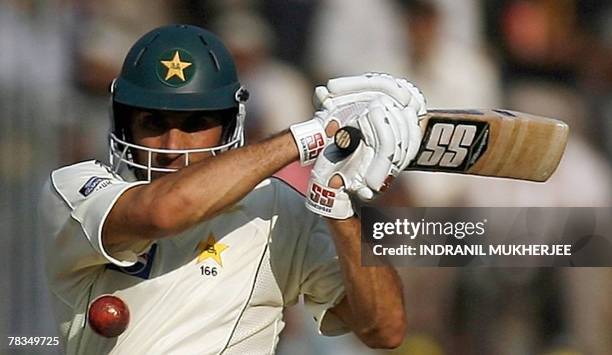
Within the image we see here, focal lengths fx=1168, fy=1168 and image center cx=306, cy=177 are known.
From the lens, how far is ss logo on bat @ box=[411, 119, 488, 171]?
2211 mm

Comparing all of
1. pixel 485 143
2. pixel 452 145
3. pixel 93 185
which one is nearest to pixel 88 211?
pixel 93 185

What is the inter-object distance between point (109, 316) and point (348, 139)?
561 millimetres

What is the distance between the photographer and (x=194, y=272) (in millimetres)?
2221

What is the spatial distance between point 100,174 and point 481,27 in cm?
178

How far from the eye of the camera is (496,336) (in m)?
3.72

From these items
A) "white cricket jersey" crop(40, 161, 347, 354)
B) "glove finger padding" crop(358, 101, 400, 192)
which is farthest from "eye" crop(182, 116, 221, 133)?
"glove finger padding" crop(358, 101, 400, 192)

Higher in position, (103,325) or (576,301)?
(103,325)

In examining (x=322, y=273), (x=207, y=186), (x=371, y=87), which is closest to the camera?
(x=207, y=186)

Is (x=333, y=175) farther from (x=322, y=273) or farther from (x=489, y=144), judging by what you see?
(x=489, y=144)

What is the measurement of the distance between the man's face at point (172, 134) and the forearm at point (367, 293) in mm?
348

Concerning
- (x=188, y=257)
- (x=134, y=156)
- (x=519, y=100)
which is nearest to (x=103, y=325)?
(x=188, y=257)

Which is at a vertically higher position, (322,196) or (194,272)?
(322,196)

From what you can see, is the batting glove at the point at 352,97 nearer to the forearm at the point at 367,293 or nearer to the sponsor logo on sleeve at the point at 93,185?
the forearm at the point at 367,293

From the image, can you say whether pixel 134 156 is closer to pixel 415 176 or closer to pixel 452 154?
pixel 452 154
